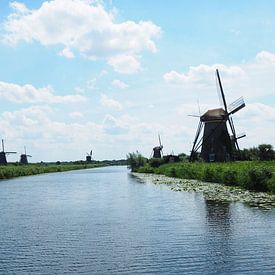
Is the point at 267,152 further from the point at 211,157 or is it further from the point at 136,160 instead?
the point at 136,160

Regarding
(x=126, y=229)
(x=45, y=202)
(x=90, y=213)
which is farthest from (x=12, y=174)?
(x=126, y=229)

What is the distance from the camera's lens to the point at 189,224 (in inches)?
614

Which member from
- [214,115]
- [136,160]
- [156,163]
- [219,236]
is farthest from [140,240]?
[136,160]

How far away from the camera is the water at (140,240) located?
1016 centimetres

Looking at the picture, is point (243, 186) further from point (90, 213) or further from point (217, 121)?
point (217, 121)

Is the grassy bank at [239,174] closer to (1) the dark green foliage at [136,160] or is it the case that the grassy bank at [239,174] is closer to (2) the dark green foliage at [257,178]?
(2) the dark green foliage at [257,178]

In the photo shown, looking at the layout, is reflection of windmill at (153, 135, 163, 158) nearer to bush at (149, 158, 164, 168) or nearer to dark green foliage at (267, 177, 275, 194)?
bush at (149, 158, 164, 168)

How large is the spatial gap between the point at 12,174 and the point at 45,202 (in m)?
41.6

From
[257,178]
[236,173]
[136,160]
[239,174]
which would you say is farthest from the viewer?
[136,160]

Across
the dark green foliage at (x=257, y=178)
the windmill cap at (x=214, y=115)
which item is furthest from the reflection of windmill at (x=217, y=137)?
the dark green foliage at (x=257, y=178)

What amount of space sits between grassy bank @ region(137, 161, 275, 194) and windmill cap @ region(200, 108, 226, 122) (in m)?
5.78

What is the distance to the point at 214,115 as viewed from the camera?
47.5 metres

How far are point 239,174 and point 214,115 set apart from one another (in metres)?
18.4

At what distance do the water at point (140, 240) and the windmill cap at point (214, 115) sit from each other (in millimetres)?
26878
